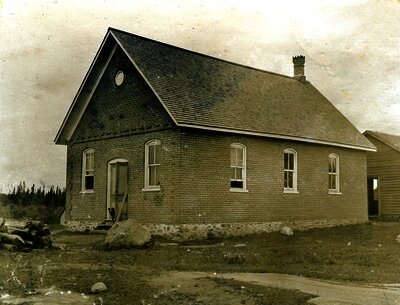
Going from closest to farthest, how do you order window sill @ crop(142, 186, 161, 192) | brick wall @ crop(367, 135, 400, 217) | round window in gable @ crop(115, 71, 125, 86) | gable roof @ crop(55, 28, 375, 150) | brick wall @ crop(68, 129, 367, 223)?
brick wall @ crop(68, 129, 367, 223) < window sill @ crop(142, 186, 161, 192) < gable roof @ crop(55, 28, 375, 150) < round window in gable @ crop(115, 71, 125, 86) < brick wall @ crop(367, 135, 400, 217)

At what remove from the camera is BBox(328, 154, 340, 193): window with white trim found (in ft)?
77.1

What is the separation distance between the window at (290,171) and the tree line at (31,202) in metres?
13.1

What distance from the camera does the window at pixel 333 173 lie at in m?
23.5

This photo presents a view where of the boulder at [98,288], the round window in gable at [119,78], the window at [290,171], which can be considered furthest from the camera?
the window at [290,171]

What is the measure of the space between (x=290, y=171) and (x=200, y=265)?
407 inches

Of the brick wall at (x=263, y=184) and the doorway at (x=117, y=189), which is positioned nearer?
the brick wall at (x=263, y=184)

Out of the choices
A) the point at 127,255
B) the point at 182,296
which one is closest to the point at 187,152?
the point at 127,255

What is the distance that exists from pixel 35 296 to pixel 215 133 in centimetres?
1103

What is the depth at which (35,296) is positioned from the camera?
8078 mm

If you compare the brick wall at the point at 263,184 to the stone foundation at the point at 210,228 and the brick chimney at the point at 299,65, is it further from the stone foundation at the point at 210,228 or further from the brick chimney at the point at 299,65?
the brick chimney at the point at 299,65

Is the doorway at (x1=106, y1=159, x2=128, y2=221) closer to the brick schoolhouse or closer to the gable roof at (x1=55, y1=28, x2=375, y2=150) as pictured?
the brick schoolhouse

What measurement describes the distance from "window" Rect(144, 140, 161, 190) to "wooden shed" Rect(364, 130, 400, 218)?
54.1 ft

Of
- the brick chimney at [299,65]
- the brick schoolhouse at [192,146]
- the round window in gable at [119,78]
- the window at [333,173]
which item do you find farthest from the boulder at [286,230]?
the brick chimney at [299,65]

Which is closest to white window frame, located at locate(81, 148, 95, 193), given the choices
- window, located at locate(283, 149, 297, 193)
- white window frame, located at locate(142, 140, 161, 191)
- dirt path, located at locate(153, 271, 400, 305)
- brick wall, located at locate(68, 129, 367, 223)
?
brick wall, located at locate(68, 129, 367, 223)
